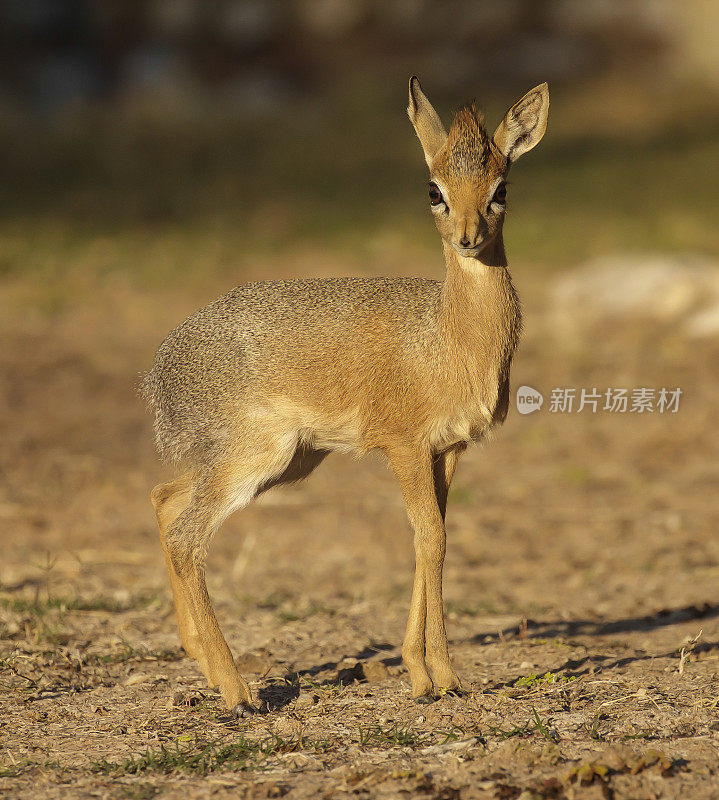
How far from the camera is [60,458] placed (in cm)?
958

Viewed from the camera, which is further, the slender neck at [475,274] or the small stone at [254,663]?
the small stone at [254,663]

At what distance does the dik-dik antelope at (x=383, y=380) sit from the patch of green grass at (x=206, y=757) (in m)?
0.37

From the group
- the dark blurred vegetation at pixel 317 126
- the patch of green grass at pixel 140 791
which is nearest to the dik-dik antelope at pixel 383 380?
the patch of green grass at pixel 140 791

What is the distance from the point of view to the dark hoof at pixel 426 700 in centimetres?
447

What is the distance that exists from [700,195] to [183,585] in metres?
15.7

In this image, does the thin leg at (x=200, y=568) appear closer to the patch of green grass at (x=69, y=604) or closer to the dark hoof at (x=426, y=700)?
the dark hoof at (x=426, y=700)

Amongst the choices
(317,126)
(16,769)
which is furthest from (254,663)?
(317,126)

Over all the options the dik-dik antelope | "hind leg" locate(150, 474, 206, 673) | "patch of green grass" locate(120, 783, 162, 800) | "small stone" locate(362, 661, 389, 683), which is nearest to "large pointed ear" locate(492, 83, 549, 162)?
the dik-dik antelope

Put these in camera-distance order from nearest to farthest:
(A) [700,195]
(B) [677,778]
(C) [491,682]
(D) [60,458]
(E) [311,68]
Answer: (B) [677,778], (C) [491,682], (D) [60,458], (A) [700,195], (E) [311,68]

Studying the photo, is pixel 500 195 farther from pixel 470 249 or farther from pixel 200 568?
pixel 200 568

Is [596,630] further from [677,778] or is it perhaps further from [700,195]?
[700,195]

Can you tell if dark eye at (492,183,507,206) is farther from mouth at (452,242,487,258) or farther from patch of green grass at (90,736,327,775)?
patch of green grass at (90,736,327,775)

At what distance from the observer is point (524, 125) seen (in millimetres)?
4602

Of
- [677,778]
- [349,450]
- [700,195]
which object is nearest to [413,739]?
[677,778]
